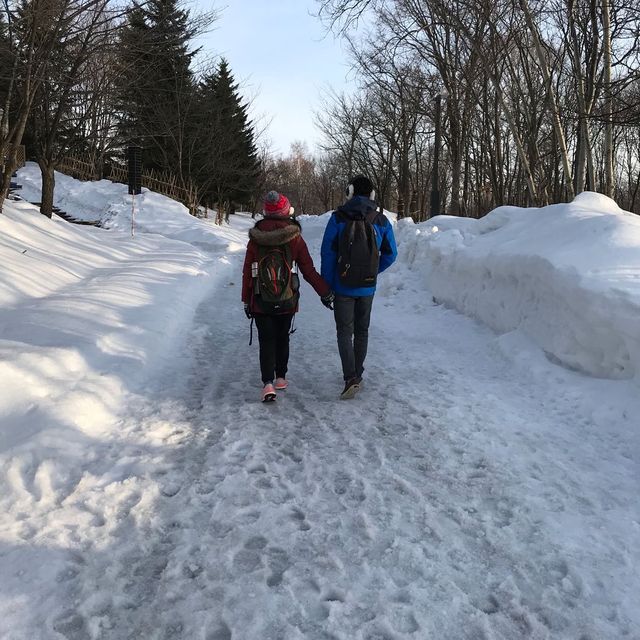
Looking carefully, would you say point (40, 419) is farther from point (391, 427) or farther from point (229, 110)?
point (229, 110)

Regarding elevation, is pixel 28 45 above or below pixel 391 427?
above

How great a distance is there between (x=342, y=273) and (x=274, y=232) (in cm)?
67

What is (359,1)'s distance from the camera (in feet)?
35.6

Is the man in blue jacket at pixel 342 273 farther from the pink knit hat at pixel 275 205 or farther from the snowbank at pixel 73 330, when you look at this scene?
the snowbank at pixel 73 330

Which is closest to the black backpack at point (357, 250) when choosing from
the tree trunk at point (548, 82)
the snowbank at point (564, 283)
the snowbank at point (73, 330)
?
the snowbank at point (564, 283)

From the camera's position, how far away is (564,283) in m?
4.85

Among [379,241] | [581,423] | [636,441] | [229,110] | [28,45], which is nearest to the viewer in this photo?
[636,441]

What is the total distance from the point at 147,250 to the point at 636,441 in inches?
534

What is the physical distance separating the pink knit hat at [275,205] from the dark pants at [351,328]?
888 mm

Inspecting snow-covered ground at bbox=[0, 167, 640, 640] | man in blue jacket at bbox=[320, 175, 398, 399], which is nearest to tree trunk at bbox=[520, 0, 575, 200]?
snow-covered ground at bbox=[0, 167, 640, 640]

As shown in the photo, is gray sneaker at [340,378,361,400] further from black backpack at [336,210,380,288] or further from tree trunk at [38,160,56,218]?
tree trunk at [38,160,56,218]

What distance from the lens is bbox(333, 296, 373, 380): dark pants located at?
4367 millimetres

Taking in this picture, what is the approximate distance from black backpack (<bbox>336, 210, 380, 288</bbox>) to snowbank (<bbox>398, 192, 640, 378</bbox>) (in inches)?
79.6

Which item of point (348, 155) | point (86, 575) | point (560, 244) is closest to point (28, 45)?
point (560, 244)
